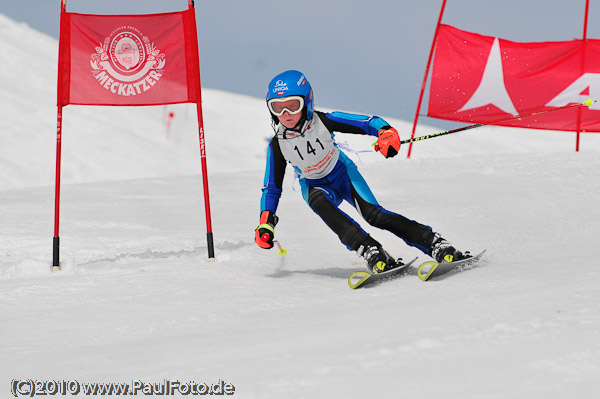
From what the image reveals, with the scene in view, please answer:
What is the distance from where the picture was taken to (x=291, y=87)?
13.4 feet

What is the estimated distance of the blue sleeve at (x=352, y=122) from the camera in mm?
4258

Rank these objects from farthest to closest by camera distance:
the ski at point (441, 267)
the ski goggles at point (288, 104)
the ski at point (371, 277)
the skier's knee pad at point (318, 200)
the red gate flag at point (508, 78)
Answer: the red gate flag at point (508, 78)
the skier's knee pad at point (318, 200)
the ski goggles at point (288, 104)
the ski at point (371, 277)
the ski at point (441, 267)

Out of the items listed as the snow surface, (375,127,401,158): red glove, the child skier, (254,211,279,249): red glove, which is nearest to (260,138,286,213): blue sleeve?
the child skier

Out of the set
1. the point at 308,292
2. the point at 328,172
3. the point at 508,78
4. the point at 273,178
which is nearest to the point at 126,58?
the point at 273,178

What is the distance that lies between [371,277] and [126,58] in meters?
2.57

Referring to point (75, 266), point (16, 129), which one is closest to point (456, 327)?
point (75, 266)

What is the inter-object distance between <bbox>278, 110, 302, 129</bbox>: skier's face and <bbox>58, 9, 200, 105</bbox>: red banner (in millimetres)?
1176

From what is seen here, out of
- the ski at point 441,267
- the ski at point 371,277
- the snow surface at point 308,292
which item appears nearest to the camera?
the snow surface at point 308,292

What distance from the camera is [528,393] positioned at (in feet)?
5.38

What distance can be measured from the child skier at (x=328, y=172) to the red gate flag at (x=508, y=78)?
6.19m

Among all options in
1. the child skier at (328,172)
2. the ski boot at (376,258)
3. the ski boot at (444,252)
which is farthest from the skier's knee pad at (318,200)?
the ski boot at (444,252)

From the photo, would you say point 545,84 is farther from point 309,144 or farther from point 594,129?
point 309,144

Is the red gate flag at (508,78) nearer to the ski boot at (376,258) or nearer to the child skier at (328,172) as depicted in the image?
the child skier at (328,172)

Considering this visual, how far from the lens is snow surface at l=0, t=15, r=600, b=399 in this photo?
1.92 metres
